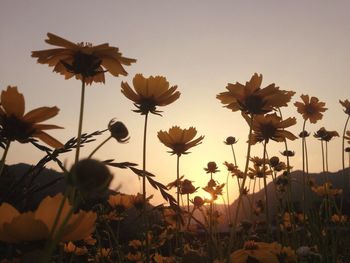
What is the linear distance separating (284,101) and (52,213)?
1.23m

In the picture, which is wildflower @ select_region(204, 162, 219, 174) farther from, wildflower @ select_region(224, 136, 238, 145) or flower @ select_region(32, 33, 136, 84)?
flower @ select_region(32, 33, 136, 84)

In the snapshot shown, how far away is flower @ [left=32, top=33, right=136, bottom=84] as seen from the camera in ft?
4.25

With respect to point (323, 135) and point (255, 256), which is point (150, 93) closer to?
point (255, 256)

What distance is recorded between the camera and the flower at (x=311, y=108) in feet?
13.6

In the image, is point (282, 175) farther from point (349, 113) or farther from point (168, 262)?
point (168, 262)

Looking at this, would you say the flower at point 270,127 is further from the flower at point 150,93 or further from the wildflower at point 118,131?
the wildflower at point 118,131

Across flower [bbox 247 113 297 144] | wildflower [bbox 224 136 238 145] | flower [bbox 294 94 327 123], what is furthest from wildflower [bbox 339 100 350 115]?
flower [bbox 247 113 297 144]

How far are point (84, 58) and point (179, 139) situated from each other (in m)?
1.13

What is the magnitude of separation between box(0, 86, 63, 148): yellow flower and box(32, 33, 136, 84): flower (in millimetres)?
213

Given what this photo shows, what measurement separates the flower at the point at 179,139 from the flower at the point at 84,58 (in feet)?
3.22

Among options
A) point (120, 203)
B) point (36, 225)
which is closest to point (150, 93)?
point (36, 225)

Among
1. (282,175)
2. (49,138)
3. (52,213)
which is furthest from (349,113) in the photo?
(52,213)

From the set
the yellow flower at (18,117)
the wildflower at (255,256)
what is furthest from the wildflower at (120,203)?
the yellow flower at (18,117)

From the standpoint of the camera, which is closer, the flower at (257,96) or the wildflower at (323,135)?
the flower at (257,96)
